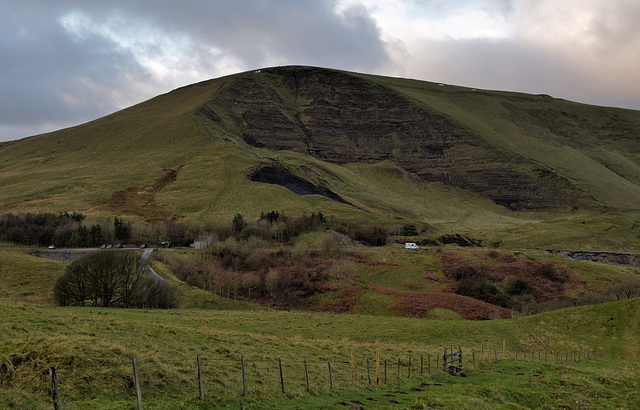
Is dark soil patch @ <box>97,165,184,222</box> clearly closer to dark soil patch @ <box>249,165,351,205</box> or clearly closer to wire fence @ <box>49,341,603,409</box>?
dark soil patch @ <box>249,165,351,205</box>

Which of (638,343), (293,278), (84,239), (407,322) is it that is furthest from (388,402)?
(84,239)

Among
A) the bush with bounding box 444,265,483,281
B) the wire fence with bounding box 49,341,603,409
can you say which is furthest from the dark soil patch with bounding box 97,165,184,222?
the wire fence with bounding box 49,341,603,409

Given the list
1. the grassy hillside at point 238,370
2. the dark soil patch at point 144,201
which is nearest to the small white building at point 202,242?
the dark soil patch at point 144,201

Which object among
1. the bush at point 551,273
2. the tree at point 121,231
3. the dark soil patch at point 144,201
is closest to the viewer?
the bush at point 551,273

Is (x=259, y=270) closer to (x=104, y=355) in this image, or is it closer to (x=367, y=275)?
(x=367, y=275)

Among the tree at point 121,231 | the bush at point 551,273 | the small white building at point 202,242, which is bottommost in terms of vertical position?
the bush at point 551,273

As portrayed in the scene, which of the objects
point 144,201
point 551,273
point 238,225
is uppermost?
point 144,201

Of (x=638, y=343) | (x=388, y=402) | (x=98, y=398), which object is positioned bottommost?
(x=638, y=343)

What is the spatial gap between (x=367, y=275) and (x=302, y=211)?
4989cm

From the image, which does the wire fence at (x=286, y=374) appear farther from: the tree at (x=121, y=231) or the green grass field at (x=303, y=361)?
the tree at (x=121, y=231)

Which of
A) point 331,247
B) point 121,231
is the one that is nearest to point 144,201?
point 121,231

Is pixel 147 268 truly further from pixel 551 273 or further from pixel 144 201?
pixel 551 273

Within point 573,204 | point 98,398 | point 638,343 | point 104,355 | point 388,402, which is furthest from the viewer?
point 573,204

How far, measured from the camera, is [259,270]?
81500 millimetres
